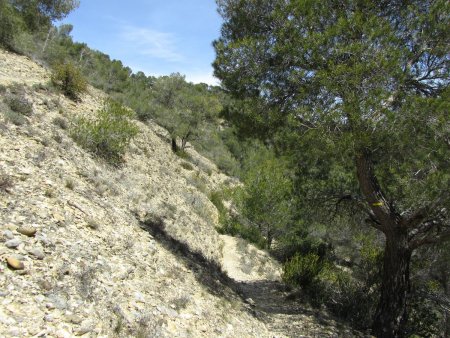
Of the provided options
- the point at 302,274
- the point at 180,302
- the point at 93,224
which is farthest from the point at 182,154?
the point at 180,302

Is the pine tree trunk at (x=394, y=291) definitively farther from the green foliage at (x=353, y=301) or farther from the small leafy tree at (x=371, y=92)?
the green foliage at (x=353, y=301)

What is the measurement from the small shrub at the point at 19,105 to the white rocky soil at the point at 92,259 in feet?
0.60

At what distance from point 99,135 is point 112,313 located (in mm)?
8627

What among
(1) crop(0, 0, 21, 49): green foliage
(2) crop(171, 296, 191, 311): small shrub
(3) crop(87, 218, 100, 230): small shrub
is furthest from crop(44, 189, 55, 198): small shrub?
(1) crop(0, 0, 21, 49): green foliage

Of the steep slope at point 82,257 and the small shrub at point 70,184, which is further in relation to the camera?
the small shrub at point 70,184

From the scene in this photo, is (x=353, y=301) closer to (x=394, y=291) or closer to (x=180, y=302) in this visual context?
(x=394, y=291)

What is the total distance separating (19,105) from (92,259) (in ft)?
20.6

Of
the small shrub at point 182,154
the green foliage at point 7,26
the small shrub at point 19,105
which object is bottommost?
the small shrub at point 19,105

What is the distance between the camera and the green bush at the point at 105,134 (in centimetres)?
1199

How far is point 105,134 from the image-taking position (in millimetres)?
13039

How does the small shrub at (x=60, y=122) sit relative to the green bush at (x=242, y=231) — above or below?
above

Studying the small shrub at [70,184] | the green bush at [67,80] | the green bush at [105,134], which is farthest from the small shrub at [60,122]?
the green bush at [67,80]

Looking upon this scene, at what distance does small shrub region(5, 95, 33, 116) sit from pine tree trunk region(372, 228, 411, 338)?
32.7 feet

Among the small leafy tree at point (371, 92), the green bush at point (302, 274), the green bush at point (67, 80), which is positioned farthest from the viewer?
the green bush at point (67, 80)
